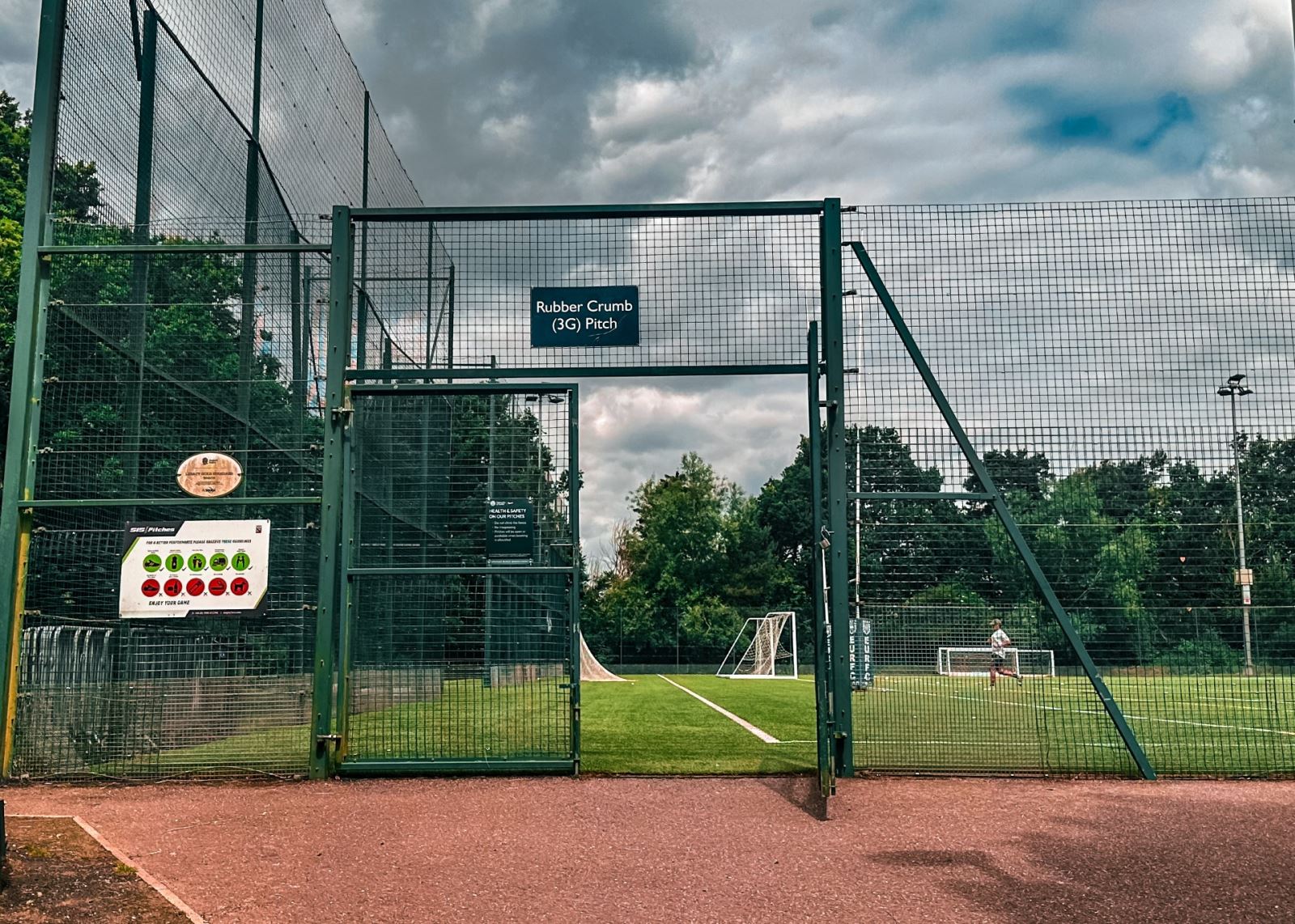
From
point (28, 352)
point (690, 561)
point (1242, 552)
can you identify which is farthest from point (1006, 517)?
point (690, 561)

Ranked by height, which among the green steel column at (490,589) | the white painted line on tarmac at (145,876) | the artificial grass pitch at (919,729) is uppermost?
the green steel column at (490,589)

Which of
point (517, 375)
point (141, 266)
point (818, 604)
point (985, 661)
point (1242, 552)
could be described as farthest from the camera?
point (141, 266)

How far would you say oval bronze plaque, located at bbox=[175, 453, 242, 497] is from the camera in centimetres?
891

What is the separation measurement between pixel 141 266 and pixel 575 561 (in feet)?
14.7

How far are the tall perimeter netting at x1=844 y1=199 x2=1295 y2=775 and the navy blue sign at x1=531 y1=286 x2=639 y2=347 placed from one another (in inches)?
69.6

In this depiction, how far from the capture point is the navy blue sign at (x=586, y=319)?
917 centimetres

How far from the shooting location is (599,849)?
253 inches

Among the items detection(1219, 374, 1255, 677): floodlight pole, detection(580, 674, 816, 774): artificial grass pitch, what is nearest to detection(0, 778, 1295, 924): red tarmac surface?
detection(1219, 374, 1255, 677): floodlight pole

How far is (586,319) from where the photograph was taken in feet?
30.2

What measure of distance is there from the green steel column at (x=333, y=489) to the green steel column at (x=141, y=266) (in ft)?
4.93

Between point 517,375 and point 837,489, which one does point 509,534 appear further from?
point 837,489

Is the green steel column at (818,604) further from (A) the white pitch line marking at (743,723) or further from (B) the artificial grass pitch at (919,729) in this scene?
(A) the white pitch line marking at (743,723)

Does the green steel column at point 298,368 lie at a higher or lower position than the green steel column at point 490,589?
higher

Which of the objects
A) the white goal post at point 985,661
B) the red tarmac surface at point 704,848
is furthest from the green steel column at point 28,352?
the white goal post at point 985,661
